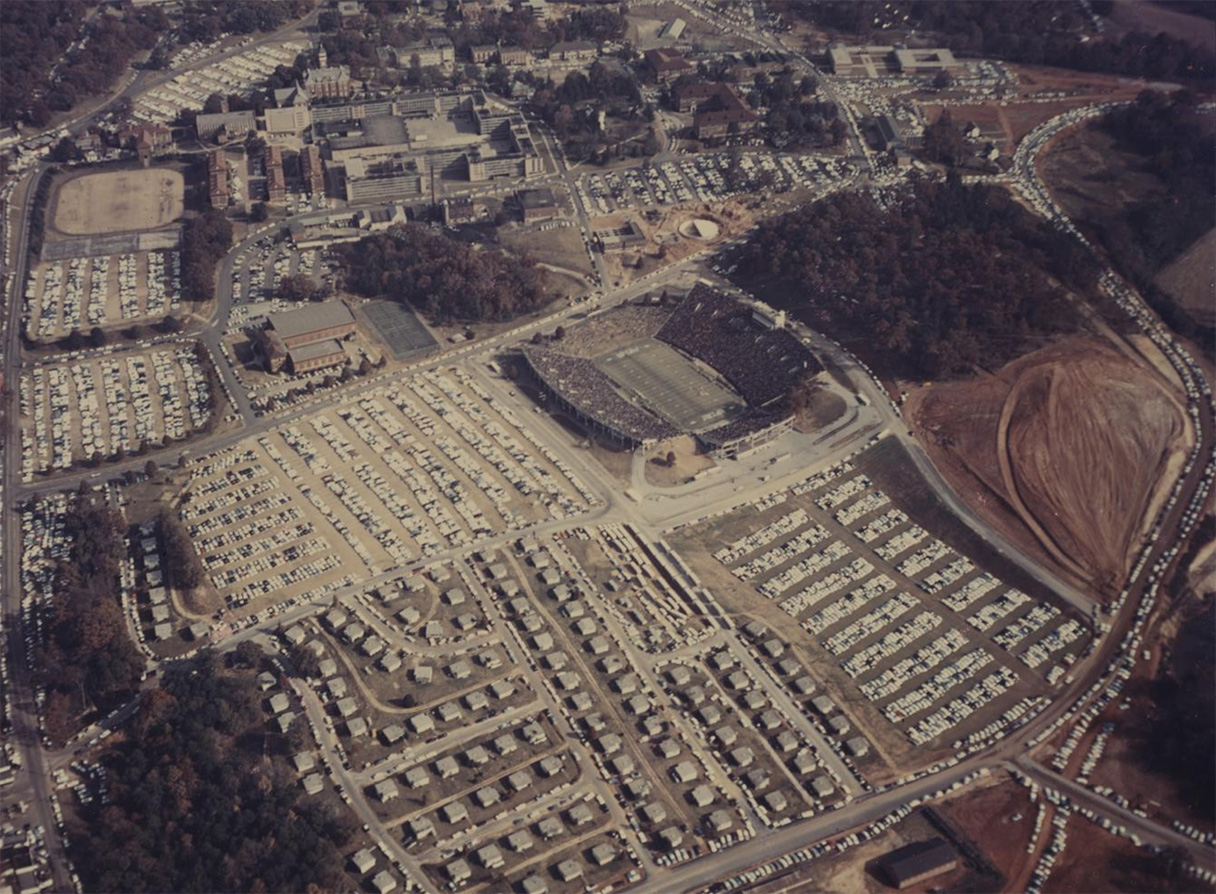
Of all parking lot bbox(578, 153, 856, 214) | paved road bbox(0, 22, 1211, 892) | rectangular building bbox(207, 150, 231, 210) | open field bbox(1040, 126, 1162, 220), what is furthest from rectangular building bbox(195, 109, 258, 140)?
open field bbox(1040, 126, 1162, 220)

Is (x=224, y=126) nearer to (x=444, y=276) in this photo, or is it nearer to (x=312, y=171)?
(x=312, y=171)

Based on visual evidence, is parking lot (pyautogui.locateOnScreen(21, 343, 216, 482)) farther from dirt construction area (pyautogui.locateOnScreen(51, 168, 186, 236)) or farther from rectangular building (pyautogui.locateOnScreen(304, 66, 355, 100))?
rectangular building (pyautogui.locateOnScreen(304, 66, 355, 100))

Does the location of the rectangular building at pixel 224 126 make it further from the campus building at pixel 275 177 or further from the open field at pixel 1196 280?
the open field at pixel 1196 280

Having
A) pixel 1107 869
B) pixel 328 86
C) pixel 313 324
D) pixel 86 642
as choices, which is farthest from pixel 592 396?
pixel 328 86

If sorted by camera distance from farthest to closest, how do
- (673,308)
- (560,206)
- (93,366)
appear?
(560,206) → (673,308) → (93,366)

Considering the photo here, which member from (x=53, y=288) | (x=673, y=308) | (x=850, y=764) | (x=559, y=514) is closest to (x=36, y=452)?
(x=53, y=288)

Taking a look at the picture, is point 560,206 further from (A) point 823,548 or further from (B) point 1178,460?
(B) point 1178,460

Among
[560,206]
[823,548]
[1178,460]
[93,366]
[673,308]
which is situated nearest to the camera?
[823,548]
